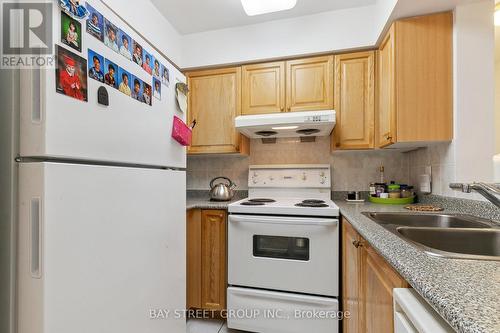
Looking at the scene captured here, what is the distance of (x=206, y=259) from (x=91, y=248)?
1258 millimetres

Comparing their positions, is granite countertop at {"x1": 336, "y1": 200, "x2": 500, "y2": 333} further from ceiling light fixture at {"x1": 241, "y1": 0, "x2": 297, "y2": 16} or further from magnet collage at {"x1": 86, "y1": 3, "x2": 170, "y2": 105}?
ceiling light fixture at {"x1": 241, "y1": 0, "x2": 297, "y2": 16}

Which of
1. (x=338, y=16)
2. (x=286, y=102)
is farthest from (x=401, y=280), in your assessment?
(x=338, y=16)

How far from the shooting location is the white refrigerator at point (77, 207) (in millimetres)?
603

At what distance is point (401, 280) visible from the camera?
2.20 ft

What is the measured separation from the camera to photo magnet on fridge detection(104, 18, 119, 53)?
2.57ft

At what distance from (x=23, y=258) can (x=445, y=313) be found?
941 mm

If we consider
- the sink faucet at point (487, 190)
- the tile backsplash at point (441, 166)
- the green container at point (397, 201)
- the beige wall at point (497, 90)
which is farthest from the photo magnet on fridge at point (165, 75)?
the beige wall at point (497, 90)

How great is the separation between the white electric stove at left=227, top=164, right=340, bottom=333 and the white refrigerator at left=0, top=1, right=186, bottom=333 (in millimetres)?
805

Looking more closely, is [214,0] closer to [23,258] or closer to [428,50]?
[428,50]

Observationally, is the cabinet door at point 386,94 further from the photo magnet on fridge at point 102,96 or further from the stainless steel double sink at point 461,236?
the photo magnet on fridge at point 102,96

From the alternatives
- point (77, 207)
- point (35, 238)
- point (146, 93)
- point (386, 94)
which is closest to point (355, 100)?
point (386, 94)

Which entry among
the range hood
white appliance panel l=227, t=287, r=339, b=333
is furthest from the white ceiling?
white appliance panel l=227, t=287, r=339, b=333

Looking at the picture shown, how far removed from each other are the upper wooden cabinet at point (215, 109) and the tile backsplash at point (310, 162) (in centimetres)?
24

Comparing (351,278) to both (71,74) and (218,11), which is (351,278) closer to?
(71,74)
